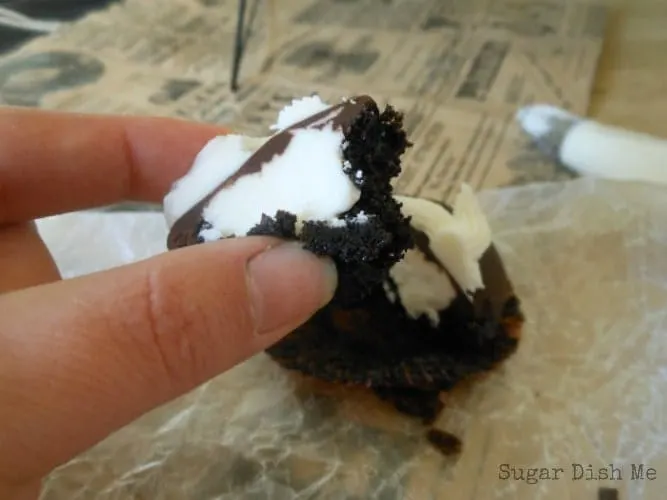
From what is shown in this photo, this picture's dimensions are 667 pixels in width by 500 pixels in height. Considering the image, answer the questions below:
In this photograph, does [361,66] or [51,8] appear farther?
[51,8]

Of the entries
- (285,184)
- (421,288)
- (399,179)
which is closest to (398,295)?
(421,288)

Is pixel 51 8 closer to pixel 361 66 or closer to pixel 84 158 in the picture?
pixel 361 66

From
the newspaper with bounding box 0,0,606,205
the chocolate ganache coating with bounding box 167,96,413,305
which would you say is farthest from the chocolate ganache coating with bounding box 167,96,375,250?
the newspaper with bounding box 0,0,606,205

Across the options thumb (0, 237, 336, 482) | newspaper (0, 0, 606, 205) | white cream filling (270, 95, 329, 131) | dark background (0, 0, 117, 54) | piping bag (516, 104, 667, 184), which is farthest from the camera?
dark background (0, 0, 117, 54)

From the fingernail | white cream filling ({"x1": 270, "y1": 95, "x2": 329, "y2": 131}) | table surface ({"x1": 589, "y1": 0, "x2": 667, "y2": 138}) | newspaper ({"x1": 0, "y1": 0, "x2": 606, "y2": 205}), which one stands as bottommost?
table surface ({"x1": 589, "y1": 0, "x2": 667, "y2": 138})

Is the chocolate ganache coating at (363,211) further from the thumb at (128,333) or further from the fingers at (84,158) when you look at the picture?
the fingers at (84,158)

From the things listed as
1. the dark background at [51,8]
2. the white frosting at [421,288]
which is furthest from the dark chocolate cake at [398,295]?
the dark background at [51,8]

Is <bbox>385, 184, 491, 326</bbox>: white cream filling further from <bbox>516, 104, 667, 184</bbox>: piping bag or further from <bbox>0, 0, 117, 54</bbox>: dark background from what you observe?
<bbox>0, 0, 117, 54</bbox>: dark background

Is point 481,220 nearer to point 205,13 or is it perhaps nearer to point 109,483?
point 109,483
